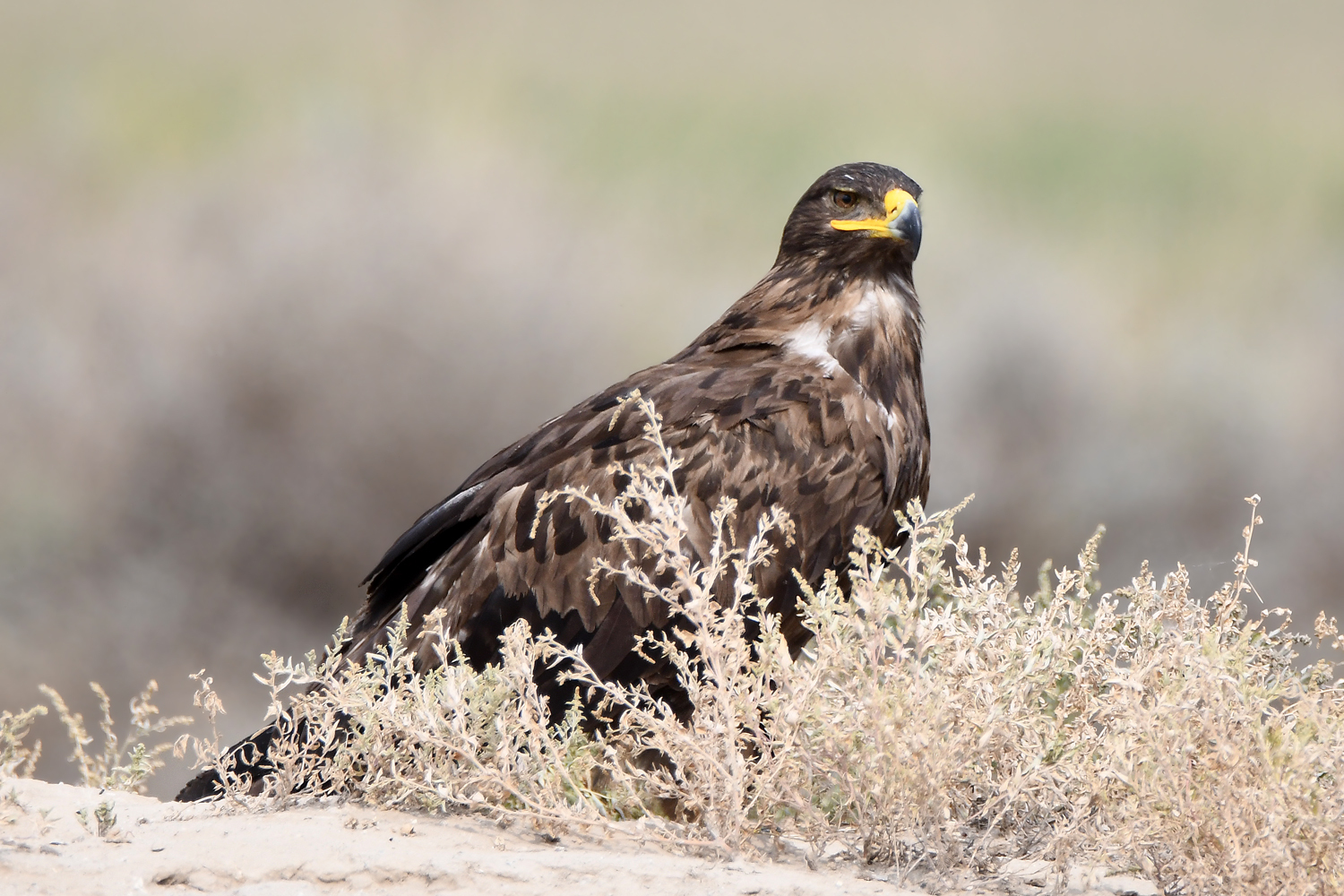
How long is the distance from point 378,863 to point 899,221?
8.40 feet

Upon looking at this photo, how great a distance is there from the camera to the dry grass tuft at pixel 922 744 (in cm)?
235

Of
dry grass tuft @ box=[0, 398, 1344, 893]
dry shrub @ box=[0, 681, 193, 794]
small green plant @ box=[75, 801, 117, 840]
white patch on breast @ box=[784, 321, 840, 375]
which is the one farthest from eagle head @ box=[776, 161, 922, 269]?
small green plant @ box=[75, 801, 117, 840]

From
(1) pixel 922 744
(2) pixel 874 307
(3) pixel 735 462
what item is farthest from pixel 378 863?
(2) pixel 874 307

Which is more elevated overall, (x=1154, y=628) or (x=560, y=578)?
(x=560, y=578)

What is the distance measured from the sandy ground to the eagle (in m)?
0.66

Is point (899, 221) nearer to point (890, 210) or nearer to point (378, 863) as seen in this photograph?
point (890, 210)

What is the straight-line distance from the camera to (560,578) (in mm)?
3650

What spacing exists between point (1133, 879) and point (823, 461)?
4.55 ft

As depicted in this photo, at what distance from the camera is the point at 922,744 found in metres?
2.43

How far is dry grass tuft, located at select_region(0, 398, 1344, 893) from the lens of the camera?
7.72 feet

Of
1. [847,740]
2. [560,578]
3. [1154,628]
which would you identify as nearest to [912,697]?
[847,740]

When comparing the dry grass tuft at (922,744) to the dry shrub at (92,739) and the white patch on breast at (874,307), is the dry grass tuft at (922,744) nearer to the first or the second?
the dry shrub at (92,739)

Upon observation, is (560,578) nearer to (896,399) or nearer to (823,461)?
(823,461)

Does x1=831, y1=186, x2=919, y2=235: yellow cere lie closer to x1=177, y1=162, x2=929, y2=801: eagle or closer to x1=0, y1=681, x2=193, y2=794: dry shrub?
x1=177, y1=162, x2=929, y2=801: eagle
